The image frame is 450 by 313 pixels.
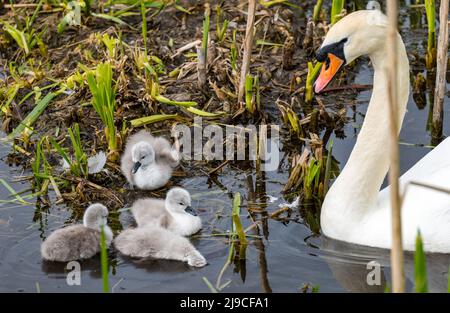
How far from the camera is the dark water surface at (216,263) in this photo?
20.0 feet

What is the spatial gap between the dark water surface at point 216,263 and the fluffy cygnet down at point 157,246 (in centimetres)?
5

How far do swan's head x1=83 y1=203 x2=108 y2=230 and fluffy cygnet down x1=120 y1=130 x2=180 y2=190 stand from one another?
32.5 inches

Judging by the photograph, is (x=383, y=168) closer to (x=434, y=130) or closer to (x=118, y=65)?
(x=434, y=130)

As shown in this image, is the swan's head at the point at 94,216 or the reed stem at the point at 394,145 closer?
the reed stem at the point at 394,145

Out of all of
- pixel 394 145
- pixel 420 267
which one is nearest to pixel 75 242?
pixel 420 267

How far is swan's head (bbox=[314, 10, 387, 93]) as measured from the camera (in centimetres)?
643

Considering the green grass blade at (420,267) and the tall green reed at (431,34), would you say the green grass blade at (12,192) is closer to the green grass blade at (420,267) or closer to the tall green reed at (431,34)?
the green grass blade at (420,267)

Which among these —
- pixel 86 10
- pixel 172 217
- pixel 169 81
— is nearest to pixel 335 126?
pixel 169 81

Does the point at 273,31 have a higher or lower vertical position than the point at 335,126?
higher

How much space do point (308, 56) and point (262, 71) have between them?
644 millimetres

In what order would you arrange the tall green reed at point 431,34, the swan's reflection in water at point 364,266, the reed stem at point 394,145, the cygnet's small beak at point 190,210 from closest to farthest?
the reed stem at point 394,145 < the swan's reflection in water at point 364,266 < the cygnet's small beak at point 190,210 < the tall green reed at point 431,34

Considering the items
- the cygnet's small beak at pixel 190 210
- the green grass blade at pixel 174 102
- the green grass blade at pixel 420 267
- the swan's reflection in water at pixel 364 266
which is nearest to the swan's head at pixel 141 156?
the cygnet's small beak at pixel 190 210

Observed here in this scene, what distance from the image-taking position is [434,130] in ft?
27.1

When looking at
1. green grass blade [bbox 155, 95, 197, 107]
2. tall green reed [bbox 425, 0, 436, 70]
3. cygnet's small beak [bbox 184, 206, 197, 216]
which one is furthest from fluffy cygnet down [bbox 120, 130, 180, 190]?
tall green reed [bbox 425, 0, 436, 70]
